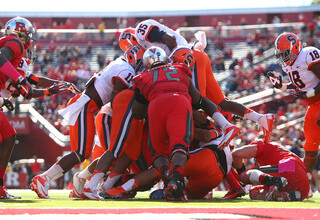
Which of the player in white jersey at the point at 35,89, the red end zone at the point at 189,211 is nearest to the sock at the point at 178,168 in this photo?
the red end zone at the point at 189,211

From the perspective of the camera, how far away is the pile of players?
19.9ft

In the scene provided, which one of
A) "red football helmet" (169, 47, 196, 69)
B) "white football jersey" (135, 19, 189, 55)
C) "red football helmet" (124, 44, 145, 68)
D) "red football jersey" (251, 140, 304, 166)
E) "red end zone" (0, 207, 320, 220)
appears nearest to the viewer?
"red end zone" (0, 207, 320, 220)

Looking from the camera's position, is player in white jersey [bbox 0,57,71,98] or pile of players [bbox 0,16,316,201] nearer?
pile of players [bbox 0,16,316,201]

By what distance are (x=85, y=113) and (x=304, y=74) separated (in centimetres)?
338

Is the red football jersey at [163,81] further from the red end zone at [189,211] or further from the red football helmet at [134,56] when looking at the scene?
the red end zone at [189,211]

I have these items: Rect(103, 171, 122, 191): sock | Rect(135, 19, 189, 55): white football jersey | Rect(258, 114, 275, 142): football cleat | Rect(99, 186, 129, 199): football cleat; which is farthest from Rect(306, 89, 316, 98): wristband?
Rect(99, 186, 129, 199): football cleat

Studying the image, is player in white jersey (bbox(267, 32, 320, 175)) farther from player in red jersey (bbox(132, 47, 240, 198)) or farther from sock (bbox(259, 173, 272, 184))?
player in red jersey (bbox(132, 47, 240, 198))

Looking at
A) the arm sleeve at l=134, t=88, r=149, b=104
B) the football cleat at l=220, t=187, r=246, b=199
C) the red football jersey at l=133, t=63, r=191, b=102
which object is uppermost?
the red football jersey at l=133, t=63, r=191, b=102

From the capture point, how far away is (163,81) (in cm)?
619

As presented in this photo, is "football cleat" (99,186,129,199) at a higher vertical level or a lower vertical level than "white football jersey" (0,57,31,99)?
lower

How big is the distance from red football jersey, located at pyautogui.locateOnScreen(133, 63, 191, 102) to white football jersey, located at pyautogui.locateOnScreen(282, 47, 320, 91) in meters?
2.91

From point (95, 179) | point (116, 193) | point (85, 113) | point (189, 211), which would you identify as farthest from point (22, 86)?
point (189, 211)

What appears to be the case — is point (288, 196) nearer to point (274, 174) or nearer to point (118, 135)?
point (274, 174)

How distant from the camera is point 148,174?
645 cm
